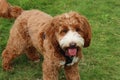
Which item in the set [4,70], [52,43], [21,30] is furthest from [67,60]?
[4,70]

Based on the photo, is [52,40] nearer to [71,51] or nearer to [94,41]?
[71,51]

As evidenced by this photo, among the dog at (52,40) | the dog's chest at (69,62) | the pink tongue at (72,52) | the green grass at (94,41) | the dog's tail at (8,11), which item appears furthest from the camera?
the green grass at (94,41)

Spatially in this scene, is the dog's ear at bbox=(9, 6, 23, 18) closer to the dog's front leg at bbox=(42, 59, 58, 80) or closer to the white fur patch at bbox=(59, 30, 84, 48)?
the dog's front leg at bbox=(42, 59, 58, 80)

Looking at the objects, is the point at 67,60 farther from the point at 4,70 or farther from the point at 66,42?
the point at 4,70

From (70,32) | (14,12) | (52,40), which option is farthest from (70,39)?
(14,12)

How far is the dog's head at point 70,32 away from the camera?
15.7 feet

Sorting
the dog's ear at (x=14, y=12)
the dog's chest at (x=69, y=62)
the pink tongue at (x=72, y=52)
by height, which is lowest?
the dog's chest at (x=69, y=62)

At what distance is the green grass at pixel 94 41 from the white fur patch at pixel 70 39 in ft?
4.76

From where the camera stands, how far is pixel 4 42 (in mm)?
7160

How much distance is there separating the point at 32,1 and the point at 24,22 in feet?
9.65

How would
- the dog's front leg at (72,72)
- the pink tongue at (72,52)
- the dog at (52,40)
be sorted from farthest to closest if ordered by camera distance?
the dog's front leg at (72,72) → the pink tongue at (72,52) → the dog at (52,40)

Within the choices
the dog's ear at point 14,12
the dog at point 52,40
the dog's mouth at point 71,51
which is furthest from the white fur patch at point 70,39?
the dog's ear at point 14,12

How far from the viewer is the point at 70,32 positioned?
478 centimetres

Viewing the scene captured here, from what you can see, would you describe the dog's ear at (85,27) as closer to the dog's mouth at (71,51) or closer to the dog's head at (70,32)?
the dog's head at (70,32)
